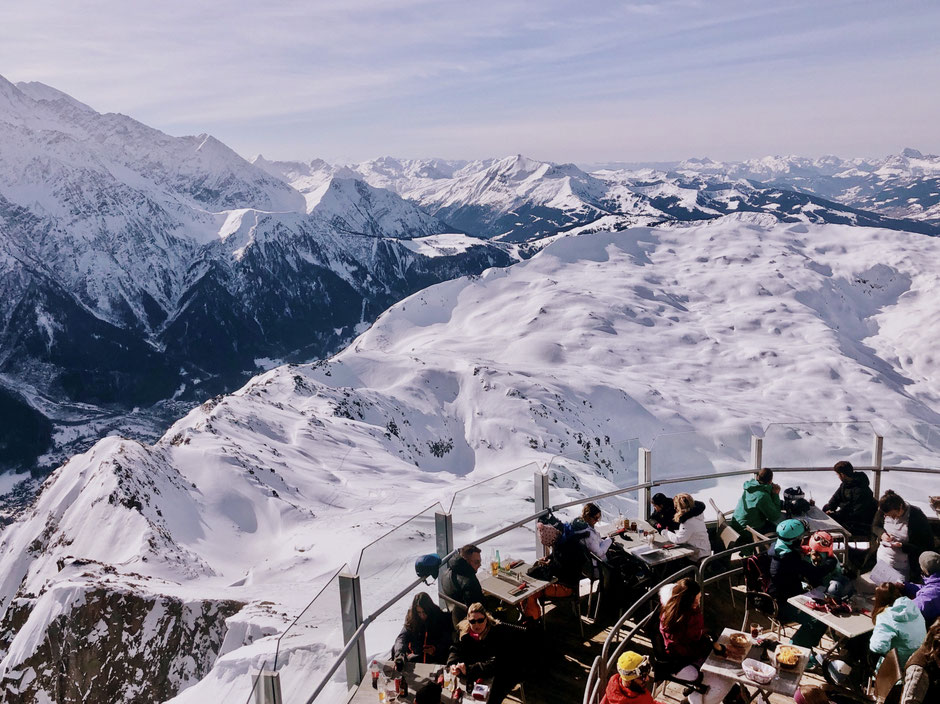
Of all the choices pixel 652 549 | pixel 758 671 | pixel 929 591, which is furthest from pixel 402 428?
pixel 758 671

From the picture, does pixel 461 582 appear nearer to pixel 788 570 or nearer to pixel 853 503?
pixel 788 570

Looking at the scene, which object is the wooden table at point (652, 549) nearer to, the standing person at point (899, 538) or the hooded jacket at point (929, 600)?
the standing person at point (899, 538)

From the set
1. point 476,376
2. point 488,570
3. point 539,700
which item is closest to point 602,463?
point 488,570

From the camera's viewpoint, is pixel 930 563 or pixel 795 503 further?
pixel 795 503

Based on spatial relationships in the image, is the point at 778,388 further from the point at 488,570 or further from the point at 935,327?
the point at 488,570

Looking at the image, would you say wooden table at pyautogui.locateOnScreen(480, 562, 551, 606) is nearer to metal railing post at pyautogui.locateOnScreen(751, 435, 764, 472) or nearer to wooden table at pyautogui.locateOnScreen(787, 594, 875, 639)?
wooden table at pyautogui.locateOnScreen(787, 594, 875, 639)

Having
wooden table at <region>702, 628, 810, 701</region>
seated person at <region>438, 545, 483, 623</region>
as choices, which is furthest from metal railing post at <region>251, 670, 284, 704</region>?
wooden table at <region>702, 628, 810, 701</region>
